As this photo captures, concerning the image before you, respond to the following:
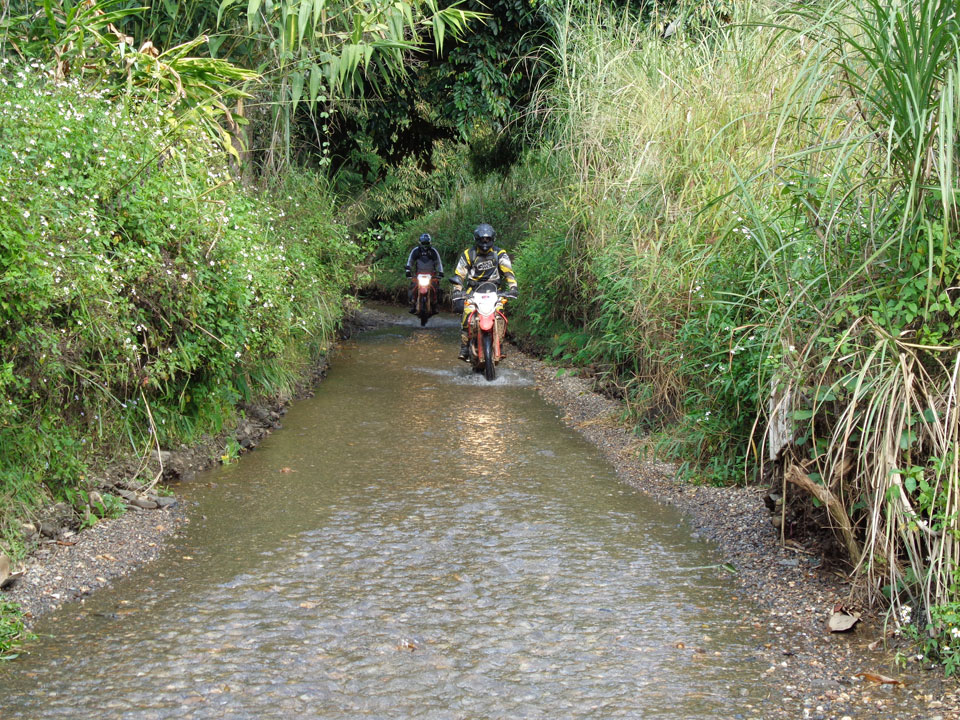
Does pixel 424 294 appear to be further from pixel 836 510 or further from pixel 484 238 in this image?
pixel 836 510

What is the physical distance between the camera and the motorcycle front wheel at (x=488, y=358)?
41.1ft

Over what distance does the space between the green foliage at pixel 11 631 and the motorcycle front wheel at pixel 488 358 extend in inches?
317

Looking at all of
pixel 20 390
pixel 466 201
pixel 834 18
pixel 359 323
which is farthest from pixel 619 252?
pixel 466 201

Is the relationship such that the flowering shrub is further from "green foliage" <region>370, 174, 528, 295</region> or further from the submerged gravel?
"green foliage" <region>370, 174, 528, 295</region>

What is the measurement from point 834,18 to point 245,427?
5974 mm

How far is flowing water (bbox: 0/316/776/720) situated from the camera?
4211mm

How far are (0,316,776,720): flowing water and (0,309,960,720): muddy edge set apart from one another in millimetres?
141

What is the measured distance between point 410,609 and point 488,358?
7.48m

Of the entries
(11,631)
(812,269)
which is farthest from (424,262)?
(11,631)

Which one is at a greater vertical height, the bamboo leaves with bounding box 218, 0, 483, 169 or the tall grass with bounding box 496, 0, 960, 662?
the bamboo leaves with bounding box 218, 0, 483, 169

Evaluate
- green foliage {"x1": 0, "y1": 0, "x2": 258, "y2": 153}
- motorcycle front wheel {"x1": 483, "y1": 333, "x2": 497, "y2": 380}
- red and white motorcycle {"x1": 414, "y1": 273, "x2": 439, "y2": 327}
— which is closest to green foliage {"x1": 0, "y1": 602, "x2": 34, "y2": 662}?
green foliage {"x1": 0, "y1": 0, "x2": 258, "y2": 153}

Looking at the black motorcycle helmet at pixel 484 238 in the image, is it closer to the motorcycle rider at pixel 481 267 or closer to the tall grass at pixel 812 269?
the motorcycle rider at pixel 481 267

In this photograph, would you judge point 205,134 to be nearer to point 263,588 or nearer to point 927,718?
point 263,588

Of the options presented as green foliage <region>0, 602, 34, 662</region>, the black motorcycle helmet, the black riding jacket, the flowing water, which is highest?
the black motorcycle helmet
